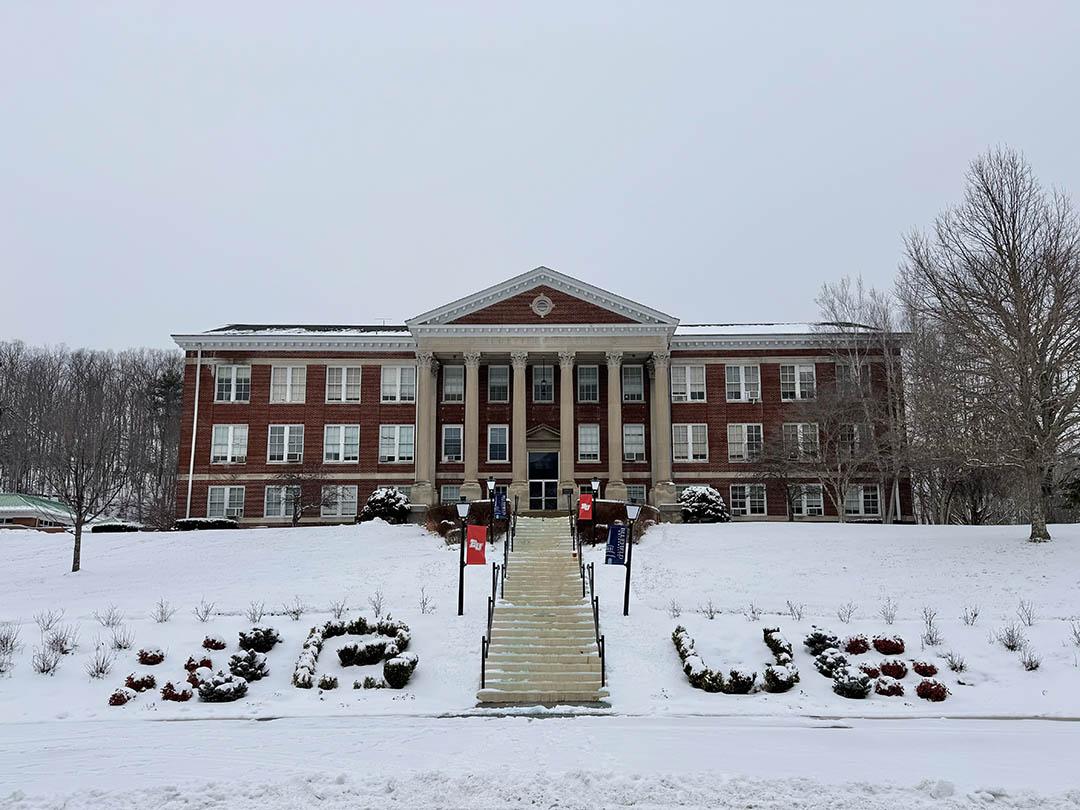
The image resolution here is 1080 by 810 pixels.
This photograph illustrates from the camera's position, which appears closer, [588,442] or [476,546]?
[476,546]

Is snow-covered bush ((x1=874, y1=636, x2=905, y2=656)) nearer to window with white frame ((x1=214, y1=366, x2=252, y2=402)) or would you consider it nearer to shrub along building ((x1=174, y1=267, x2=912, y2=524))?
shrub along building ((x1=174, y1=267, x2=912, y2=524))

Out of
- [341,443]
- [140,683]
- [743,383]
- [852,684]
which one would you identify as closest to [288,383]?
[341,443]

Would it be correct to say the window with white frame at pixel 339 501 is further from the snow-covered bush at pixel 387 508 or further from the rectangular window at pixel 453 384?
the rectangular window at pixel 453 384

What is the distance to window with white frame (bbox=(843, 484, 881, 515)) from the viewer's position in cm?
4453

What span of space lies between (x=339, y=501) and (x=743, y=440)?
71.1ft

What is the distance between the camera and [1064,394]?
28.2 meters

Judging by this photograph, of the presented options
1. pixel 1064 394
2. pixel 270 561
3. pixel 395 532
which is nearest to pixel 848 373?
pixel 1064 394

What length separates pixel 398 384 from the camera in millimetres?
47031

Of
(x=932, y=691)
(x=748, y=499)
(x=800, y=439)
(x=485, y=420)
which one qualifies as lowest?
(x=932, y=691)

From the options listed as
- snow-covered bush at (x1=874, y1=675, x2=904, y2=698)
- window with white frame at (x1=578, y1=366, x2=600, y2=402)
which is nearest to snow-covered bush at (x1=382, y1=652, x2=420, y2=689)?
snow-covered bush at (x1=874, y1=675, x2=904, y2=698)

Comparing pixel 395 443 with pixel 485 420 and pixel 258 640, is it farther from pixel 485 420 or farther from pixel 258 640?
pixel 258 640

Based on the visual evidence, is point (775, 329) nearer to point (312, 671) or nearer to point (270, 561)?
point (270, 561)

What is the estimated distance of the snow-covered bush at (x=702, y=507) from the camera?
38938mm

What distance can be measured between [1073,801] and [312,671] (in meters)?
14.2
